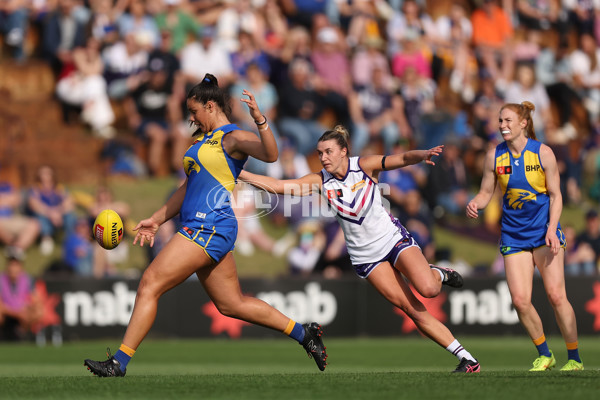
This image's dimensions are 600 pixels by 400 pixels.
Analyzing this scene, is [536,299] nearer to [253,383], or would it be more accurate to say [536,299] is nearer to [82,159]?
[82,159]

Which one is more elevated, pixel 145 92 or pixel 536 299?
pixel 145 92

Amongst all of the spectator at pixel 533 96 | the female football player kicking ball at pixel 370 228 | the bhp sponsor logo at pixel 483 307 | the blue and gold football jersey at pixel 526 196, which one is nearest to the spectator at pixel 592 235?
the bhp sponsor logo at pixel 483 307

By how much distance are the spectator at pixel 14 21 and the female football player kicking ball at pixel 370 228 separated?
10.7 metres

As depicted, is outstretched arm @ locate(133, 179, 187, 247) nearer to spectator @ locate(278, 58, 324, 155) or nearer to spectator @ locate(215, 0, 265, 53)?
spectator @ locate(278, 58, 324, 155)

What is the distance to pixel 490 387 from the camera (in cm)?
714

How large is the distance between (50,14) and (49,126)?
201 centimetres

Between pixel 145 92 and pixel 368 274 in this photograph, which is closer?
pixel 368 274

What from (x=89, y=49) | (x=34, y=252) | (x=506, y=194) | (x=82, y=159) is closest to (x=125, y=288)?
(x=34, y=252)

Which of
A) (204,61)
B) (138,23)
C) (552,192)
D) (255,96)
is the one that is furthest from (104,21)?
(552,192)

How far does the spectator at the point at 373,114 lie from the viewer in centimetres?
1844

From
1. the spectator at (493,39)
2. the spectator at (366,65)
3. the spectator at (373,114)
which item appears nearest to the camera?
the spectator at (373,114)

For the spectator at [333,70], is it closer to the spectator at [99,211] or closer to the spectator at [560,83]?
the spectator at [99,211]

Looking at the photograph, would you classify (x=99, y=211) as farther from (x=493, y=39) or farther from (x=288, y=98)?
(x=493, y=39)

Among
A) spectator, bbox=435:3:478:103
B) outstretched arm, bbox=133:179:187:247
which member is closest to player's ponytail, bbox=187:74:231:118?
outstretched arm, bbox=133:179:187:247
